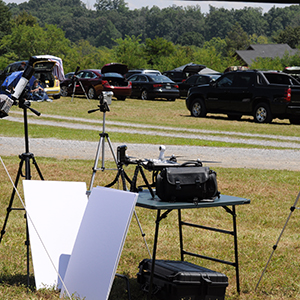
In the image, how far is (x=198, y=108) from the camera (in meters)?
21.4

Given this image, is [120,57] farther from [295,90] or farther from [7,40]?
[295,90]

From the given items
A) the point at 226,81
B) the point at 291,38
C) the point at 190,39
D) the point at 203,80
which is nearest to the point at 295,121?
the point at 226,81

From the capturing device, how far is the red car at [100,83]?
2612 cm

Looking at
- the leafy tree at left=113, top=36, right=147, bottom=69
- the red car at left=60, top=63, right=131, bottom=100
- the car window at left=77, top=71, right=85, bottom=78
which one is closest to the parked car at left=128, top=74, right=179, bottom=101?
the red car at left=60, top=63, right=131, bottom=100

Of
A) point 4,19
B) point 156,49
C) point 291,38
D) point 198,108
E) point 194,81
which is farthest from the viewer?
point 291,38

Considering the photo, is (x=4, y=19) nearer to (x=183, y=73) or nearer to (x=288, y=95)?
(x=183, y=73)

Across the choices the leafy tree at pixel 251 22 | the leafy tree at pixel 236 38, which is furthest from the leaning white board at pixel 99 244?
the leafy tree at pixel 251 22

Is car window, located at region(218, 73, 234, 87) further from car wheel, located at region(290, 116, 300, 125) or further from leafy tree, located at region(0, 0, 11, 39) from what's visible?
leafy tree, located at region(0, 0, 11, 39)

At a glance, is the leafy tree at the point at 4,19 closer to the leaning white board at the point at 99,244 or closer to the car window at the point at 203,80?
the car window at the point at 203,80

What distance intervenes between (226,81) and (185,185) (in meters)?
16.7

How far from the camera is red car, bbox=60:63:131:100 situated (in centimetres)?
2612

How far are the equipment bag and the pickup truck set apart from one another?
15023mm

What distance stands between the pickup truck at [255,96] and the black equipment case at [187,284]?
15089mm

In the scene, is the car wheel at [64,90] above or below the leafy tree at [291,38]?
below
